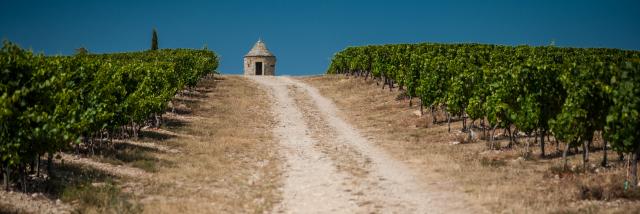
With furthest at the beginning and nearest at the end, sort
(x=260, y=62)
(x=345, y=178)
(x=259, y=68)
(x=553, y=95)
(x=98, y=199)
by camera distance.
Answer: (x=259, y=68)
(x=260, y=62)
(x=553, y=95)
(x=345, y=178)
(x=98, y=199)

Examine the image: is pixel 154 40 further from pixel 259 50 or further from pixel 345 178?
pixel 345 178

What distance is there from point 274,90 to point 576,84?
1608 inches

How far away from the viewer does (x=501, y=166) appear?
74.5 ft

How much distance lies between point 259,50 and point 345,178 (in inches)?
2641

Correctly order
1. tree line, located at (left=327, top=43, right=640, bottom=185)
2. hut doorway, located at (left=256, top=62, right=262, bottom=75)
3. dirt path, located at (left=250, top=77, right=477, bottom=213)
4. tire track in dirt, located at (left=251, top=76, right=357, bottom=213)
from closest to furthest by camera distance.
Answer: dirt path, located at (left=250, top=77, right=477, bottom=213) → tire track in dirt, located at (left=251, top=76, right=357, bottom=213) → tree line, located at (left=327, top=43, right=640, bottom=185) → hut doorway, located at (left=256, top=62, right=262, bottom=75)

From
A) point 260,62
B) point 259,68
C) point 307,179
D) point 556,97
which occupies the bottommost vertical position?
point 307,179

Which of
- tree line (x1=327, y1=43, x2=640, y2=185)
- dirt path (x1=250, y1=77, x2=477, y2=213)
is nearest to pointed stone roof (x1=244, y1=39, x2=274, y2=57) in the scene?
dirt path (x1=250, y1=77, x2=477, y2=213)

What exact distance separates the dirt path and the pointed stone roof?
48168mm

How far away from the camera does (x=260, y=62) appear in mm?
84688

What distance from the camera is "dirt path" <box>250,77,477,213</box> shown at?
1662 cm

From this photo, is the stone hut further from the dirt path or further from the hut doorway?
the dirt path

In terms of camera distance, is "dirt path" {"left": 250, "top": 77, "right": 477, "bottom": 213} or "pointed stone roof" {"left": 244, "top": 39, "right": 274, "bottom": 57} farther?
"pointed stone roof" {"left": 244, "top": 39, "right": 274, "bottom": 57}

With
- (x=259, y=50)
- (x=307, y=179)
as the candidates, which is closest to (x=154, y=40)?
(x=259, y=50)

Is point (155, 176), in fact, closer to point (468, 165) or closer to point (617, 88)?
point (468, 165)
